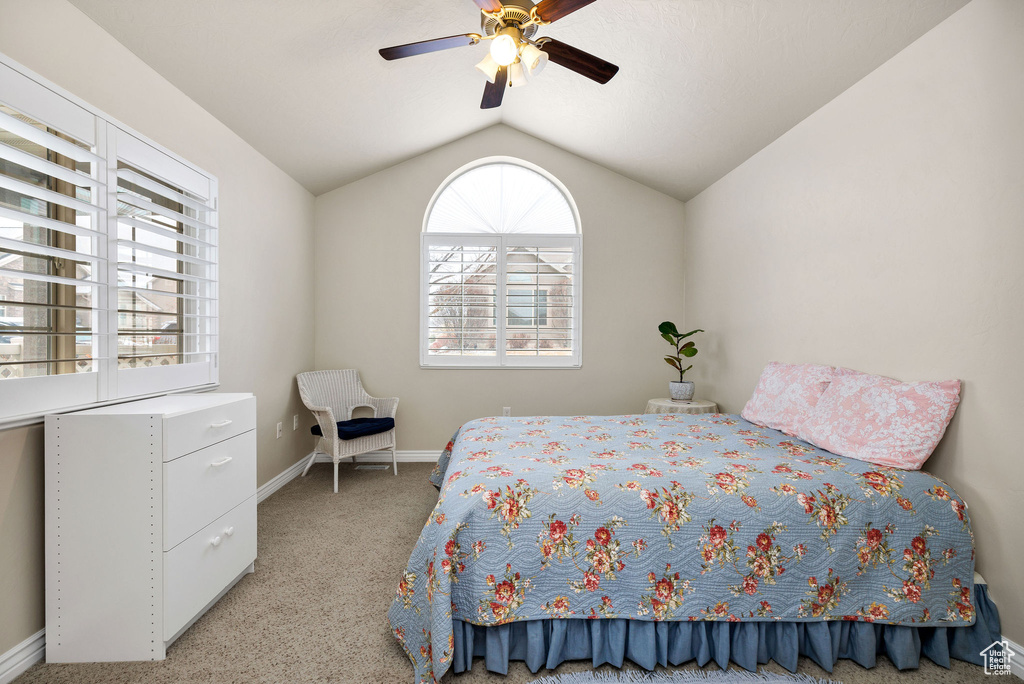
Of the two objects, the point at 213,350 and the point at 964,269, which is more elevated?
the point at 964,269

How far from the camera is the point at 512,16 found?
188 cm

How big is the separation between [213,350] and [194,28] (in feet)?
5.21

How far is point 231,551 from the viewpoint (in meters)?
2.02

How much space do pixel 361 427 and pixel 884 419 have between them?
10.4 feet

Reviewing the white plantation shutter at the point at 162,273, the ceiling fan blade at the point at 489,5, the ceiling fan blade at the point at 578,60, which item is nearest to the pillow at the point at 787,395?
the ceiling fan blade at the point at 578,60

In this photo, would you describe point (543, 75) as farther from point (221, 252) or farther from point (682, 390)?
point (682, 390)

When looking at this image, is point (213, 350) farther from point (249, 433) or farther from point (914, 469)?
point (914, 469)

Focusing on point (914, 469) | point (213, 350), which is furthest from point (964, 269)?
point (213, 350)

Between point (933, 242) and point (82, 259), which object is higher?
point (933, 242)

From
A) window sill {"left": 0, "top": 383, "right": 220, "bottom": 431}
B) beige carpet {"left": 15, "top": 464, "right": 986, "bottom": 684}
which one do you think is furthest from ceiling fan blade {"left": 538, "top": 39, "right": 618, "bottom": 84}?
beige carpet {"left": 15, "top": 464, "right": 986, "bottom": 684}

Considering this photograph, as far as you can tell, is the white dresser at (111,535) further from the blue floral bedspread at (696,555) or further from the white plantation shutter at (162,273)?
the blue floral bedspread at (696,555)

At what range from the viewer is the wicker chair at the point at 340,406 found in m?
3.36

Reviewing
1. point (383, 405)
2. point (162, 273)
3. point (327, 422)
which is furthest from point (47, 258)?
point (383, 405)

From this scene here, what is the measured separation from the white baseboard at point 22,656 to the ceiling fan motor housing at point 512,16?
295 cm
